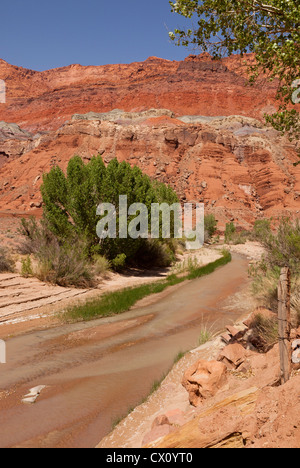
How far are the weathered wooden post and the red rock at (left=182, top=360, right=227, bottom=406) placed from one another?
1073 mm

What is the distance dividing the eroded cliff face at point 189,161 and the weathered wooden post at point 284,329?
50.9 m

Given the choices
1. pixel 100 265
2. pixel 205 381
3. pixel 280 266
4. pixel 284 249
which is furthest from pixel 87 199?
pixel 205 381

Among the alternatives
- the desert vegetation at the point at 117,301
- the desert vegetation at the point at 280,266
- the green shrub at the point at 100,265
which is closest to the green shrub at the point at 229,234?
the desert vegetation at the point at 117,301

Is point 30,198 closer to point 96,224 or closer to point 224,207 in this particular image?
point 224,207

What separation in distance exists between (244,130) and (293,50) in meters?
70.0

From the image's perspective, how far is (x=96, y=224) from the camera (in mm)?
17188

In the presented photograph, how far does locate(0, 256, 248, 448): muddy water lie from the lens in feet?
14.6

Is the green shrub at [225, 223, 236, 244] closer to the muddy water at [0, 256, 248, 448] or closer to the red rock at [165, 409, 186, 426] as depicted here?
the muddy water at [0, 256, 248, 448]

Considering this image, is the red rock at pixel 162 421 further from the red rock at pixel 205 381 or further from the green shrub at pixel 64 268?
the green shrub at pixel 64 268

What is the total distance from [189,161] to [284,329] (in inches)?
2351

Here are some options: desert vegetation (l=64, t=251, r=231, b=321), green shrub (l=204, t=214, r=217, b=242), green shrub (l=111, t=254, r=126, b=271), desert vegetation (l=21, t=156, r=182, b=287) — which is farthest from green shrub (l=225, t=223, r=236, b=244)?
green shrub (l=111, t=254, r=126, b=271)

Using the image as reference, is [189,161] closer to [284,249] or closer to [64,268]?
[64,268]

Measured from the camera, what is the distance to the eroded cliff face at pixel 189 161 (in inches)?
2247

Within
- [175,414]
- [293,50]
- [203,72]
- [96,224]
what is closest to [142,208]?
[96,224]
